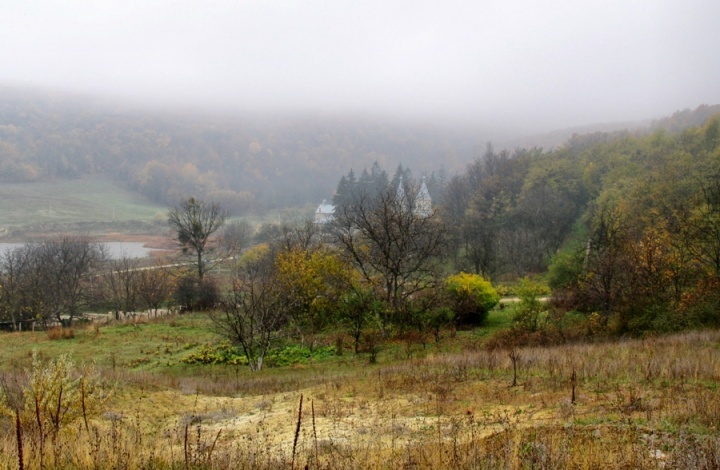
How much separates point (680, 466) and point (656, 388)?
192 inches

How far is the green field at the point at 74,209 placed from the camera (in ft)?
375

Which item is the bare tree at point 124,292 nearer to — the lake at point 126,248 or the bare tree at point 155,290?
the bare tree at point 155,290

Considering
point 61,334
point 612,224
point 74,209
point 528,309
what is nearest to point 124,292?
point 61,334

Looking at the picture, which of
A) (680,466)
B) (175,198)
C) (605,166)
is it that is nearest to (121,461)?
(680,466)

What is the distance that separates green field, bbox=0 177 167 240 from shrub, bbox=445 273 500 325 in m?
110

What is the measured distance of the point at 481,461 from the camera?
5055mm

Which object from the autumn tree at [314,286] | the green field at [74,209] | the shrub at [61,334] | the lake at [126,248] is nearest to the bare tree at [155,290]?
the shrub at [61,334]

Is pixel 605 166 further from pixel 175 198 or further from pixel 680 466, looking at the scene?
pixel 175 198

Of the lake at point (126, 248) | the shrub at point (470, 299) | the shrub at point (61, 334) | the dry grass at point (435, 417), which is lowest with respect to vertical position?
the lake at point (126, 248)

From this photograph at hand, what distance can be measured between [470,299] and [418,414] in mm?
14156

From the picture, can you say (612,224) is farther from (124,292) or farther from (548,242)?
(124,292)

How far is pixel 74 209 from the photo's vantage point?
138750 mm

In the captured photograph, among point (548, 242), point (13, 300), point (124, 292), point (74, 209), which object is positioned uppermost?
point (74, 209)

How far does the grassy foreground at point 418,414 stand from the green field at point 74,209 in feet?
365
